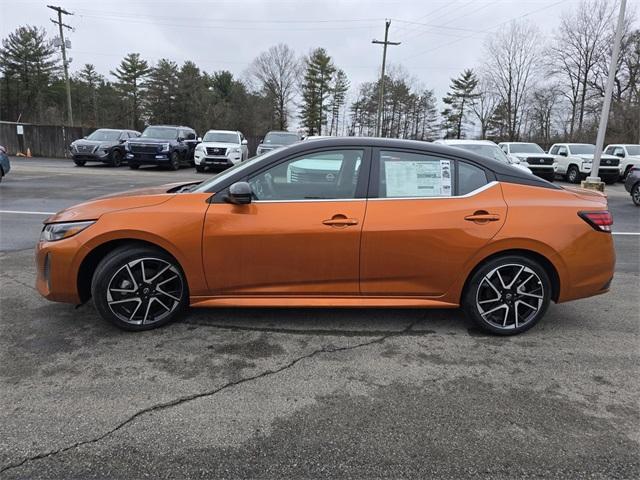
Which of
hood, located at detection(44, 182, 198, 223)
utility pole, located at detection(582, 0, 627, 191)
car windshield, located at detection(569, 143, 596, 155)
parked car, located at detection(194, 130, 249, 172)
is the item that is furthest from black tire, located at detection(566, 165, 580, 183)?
hood, located at detection(44, 182, 198, 223)

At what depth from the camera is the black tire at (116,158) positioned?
Result: 20591mm

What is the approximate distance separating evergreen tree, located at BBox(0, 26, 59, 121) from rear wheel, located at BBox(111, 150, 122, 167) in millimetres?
39043

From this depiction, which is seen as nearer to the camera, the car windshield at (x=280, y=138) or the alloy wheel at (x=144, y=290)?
the alloy wheel at (x=144, y=290)

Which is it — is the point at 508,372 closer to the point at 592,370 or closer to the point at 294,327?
the point at 592,370

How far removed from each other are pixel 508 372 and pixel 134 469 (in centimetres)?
243

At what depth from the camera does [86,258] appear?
3.59m

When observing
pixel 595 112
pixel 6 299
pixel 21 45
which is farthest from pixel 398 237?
pixel 21 45

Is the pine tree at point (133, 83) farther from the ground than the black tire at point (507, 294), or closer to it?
farther from the ground

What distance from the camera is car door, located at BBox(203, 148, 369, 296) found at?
3508 millimetres

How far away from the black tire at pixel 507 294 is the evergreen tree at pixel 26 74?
59678mm

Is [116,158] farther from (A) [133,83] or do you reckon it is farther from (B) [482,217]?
(A) [133,83]

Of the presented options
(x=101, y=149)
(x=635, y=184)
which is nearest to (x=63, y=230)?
(x=635, y=184)

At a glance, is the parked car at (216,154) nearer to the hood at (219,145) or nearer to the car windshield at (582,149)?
the hood at (219,145)

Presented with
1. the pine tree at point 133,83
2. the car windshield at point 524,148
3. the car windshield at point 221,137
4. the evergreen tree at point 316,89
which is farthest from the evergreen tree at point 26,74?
the car windshield at point 524,148
